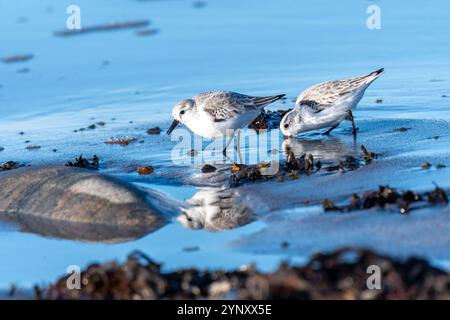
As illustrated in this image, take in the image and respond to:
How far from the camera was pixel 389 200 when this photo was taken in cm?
681

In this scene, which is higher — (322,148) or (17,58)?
(17,58)

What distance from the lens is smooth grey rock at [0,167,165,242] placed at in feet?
22.7

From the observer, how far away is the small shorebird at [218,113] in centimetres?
954

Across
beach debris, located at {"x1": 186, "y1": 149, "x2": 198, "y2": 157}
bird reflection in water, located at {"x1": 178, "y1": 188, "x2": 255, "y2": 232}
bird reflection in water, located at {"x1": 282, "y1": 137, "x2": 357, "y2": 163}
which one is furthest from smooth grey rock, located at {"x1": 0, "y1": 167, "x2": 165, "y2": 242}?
bird reflection in water, located at {"x1": 282, "y1": 137, "x2": 357, "y2": 163}

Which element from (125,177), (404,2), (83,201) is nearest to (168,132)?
(125,177)

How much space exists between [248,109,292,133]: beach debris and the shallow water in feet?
1.95

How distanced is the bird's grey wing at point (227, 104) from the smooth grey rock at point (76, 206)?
213 centimetres

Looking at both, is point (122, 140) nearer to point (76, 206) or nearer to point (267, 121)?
point (267, 121)

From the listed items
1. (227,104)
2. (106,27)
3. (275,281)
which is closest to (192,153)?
(227,104)

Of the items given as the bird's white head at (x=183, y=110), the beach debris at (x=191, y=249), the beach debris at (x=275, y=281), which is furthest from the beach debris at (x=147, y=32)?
the beach debris at (x=275, y=281)

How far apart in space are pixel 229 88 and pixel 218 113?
8.16 feet

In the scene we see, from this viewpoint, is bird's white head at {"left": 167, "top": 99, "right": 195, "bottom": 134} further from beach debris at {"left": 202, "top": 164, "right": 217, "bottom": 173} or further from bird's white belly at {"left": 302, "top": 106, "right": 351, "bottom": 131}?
bird's white belly at {"left": 302, "top": 106, "right": 351, "bottom": 131}

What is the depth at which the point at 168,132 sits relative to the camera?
32.3ft
